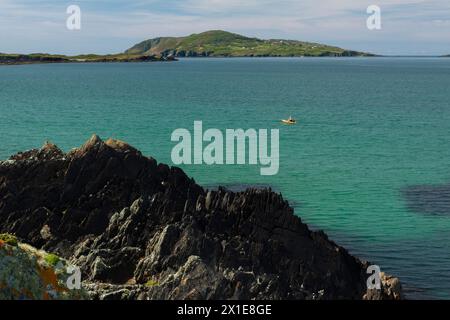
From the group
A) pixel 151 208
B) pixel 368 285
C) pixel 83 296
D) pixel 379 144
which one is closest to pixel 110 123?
pixel 379 144

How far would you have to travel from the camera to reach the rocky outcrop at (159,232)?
3891 centimetres

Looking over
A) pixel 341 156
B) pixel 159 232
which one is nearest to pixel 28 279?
pixel 159 232

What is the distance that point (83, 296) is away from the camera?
26500mm

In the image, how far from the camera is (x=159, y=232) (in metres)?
46.5

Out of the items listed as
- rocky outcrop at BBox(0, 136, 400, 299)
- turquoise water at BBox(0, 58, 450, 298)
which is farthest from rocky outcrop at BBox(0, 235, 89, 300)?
turquoise water at BBox(0, 58, 450, 298)

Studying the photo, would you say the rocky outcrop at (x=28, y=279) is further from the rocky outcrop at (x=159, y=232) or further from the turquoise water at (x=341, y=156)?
the turquoise water at (x=341, y=156)

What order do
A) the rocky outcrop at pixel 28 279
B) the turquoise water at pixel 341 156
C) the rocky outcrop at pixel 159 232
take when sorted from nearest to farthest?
the rocky outcrop at pixel 28 279 → the rocky outcrop at pixel 159 232 → the turquoise water at pixel 341 156

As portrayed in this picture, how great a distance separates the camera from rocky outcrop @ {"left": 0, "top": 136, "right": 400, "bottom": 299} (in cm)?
3891

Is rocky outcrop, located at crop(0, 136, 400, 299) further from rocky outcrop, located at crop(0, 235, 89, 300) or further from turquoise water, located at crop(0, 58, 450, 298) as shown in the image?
turquoise water, located at crop(0, 58, 450, 298)

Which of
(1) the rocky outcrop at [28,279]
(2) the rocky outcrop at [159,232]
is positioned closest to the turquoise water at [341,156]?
(2) the rocky outcrop at [159,232]

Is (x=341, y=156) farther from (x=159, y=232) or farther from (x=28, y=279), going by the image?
(x=28, y=279)

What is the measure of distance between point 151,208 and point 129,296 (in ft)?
44.6

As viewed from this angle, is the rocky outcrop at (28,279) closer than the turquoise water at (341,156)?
Yes
